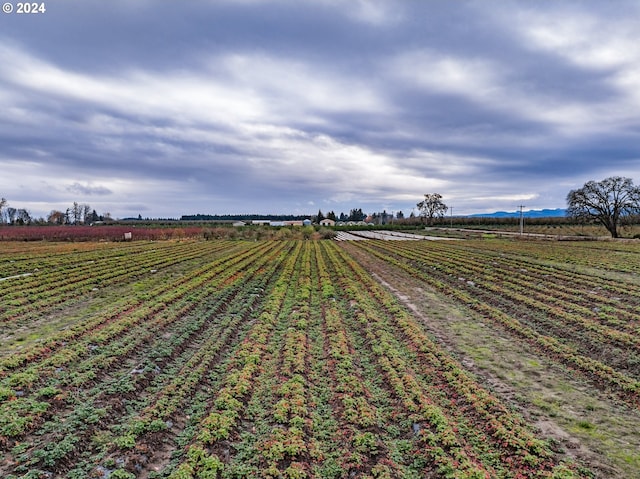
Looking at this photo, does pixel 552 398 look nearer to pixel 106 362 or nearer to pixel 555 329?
pixel 555 329

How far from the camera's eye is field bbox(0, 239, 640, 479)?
5.55 metres

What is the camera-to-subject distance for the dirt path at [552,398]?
5.84m

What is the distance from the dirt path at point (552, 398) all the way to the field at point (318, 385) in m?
0.04

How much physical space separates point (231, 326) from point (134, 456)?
22.9ft

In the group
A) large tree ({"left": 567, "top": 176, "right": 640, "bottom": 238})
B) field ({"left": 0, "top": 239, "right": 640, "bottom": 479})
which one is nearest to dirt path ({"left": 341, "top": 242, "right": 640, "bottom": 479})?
field ({"left": 0, "top": 239, "right": 640, "bottom": 479})

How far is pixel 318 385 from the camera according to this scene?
26.5 feet

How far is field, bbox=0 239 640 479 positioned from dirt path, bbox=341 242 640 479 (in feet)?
0.13

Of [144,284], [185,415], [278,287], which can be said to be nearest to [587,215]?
[278,287]

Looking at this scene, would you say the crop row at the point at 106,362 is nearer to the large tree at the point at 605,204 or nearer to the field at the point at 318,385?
the field at the point at 318,385

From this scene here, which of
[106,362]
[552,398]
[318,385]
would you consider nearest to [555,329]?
[552,398]

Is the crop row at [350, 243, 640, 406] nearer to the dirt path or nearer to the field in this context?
the field

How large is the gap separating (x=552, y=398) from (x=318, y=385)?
4821 millimetres

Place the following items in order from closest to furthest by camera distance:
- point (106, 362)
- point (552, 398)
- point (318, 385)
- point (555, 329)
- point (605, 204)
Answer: point (552, 398), point (318, 385), point (106, 362), point (555, 329), point (605, 204)

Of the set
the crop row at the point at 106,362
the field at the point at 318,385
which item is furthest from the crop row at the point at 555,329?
the crop row at the point at 106,362
